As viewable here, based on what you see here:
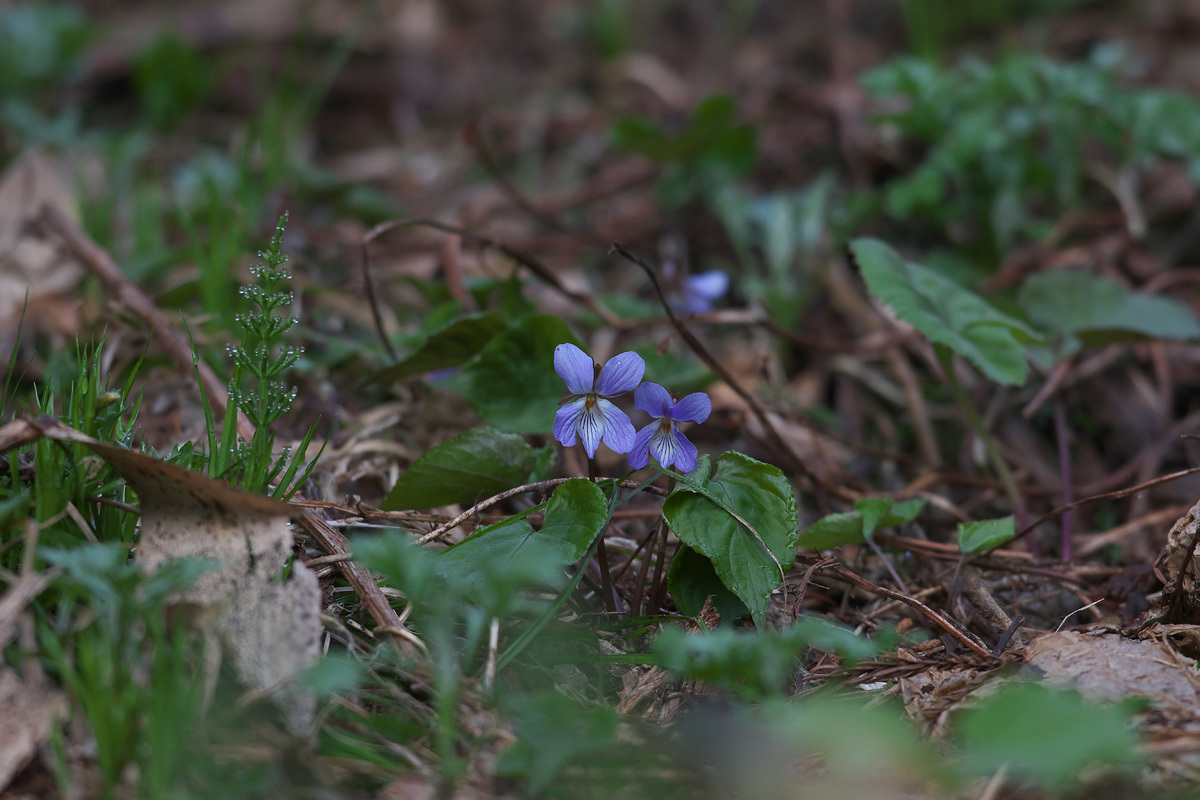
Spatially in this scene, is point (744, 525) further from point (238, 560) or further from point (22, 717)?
point (22, 717)

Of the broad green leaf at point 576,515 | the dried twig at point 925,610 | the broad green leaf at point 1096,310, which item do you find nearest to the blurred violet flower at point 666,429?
the broad green leaf at point 576,515

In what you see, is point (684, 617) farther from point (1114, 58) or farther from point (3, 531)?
point (1114, 58)

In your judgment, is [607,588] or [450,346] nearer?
[607,588]

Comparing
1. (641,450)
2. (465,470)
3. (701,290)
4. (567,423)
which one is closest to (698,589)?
(641,450)

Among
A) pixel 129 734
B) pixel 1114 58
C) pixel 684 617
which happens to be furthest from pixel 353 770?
pixel 1114 58

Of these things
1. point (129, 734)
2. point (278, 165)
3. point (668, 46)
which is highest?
point (668, 46)
